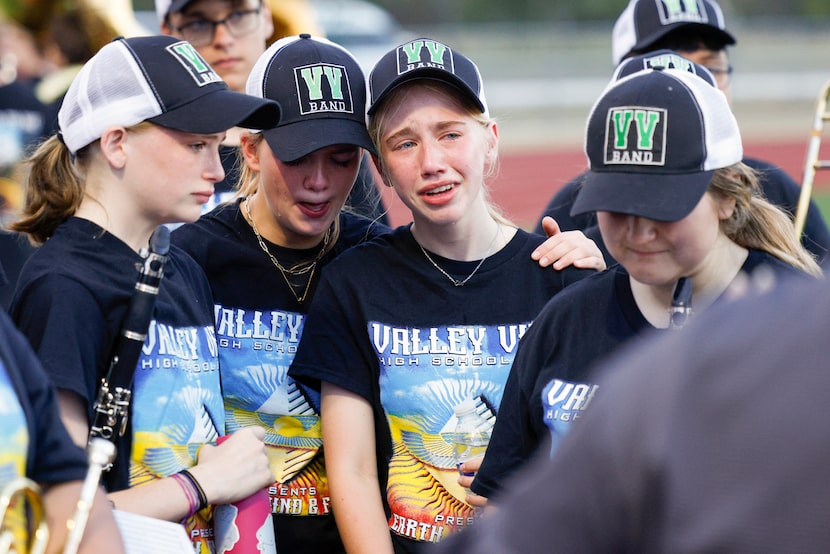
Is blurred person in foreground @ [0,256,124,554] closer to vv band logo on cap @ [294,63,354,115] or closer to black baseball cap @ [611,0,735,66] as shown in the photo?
vv band logo on cap @ [294,63,354,115]

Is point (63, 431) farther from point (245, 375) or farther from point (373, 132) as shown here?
point (373, 132)

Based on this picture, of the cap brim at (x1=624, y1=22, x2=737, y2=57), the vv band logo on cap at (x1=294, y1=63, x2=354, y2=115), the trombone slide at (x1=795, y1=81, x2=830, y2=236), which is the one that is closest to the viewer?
the vv band logo on cap at (x1=294, y1=63, x2=354, y2=115)

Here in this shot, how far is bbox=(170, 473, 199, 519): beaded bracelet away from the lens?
2.55m

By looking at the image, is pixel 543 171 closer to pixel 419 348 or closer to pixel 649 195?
pixel 419 348

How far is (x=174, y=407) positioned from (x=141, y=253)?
0.38m

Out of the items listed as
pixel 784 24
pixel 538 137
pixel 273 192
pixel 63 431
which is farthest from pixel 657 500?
pixel 784 24

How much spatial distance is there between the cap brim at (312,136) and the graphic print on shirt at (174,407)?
0.60 m

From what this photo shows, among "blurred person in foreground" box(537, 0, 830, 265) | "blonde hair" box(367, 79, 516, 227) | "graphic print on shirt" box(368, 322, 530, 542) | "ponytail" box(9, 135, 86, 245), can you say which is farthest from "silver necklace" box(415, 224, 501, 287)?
"blurred person in foreground" box(537, 0, 830, 265)

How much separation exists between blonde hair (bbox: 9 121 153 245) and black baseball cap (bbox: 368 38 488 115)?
2.27 ft

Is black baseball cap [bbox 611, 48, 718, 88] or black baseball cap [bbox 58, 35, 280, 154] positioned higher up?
black baseball cap [bbox 611, 48, 718, 88]

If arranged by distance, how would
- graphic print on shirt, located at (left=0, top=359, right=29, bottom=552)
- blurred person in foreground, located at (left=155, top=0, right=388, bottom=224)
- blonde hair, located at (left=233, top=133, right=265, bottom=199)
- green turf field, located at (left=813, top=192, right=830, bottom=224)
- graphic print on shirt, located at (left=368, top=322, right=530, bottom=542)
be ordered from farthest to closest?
green turf field, located at (left=813, top=192, right=830, bottom=224) → blurred person in foreground, located at (left=155, top=0, right=388, bottom=224) → blonde hair, located at (left=233, top=133, right=265, bottom=199) → graphic print on shirt, located at (left=368, top=322, right=530, bottom=542) → graphic print on shirt, located at (left=0, top=359, right=29, bottom=552)

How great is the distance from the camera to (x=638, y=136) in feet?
8.11

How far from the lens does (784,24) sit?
25.5m

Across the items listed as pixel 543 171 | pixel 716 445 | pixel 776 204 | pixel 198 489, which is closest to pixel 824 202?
pixel 543 171
